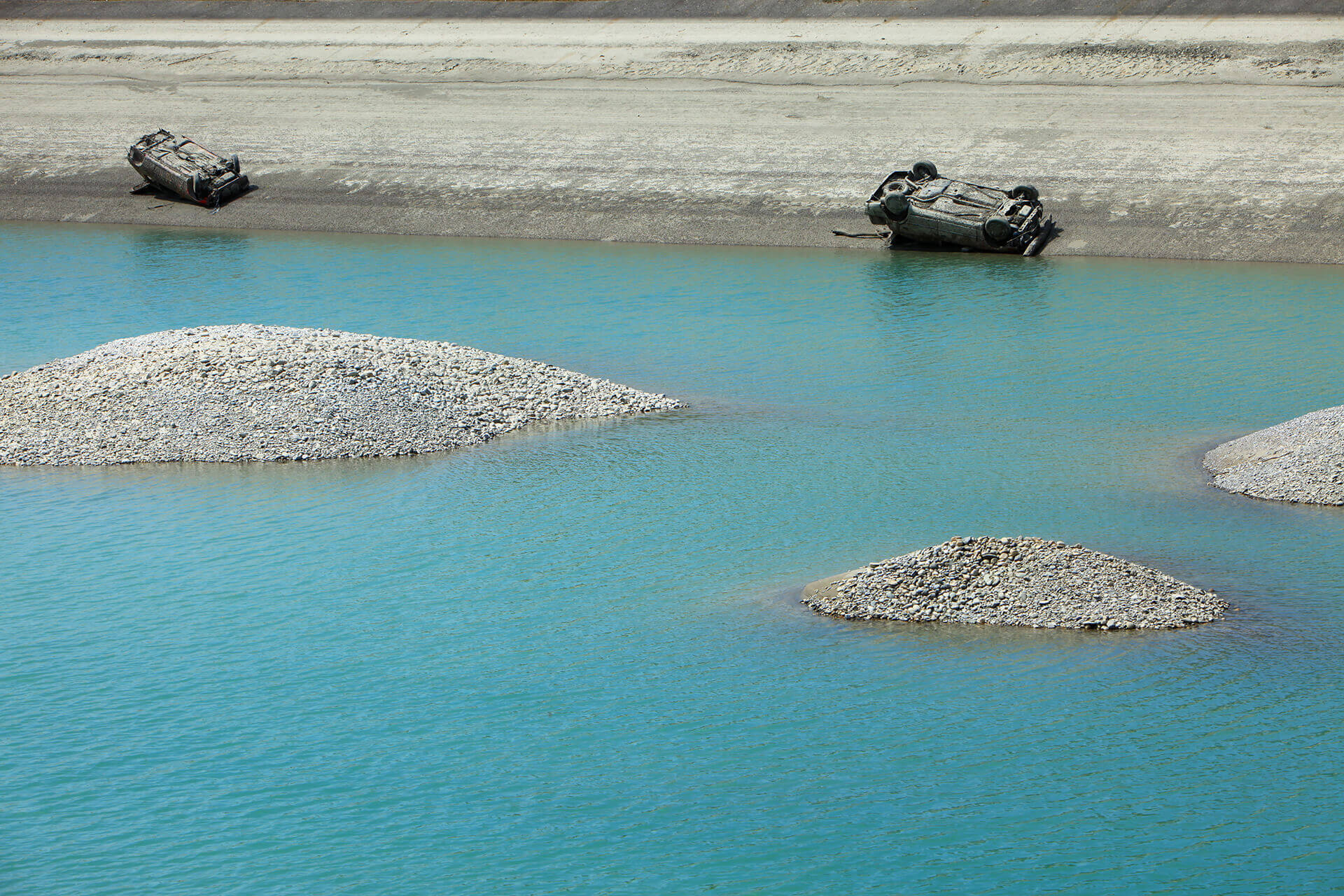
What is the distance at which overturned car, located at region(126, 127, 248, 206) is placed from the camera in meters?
40.1

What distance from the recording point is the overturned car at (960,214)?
33.1m

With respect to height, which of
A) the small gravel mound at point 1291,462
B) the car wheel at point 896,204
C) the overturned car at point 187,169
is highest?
the car wheel at point 896,204

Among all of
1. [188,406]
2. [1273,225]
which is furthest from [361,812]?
[1273,225]

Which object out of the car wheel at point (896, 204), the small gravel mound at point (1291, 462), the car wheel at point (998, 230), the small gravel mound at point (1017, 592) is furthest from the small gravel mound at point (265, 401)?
the car wheel at point (998, 230)

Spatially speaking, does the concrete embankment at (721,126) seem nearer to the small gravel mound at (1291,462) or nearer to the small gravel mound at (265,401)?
the small gravel mound at (1291,462)

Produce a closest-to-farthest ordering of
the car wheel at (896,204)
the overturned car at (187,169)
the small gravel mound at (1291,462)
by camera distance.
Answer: the small gravel mound at (1291,462)
the car wheel at (896,204)
the overturned car at (187,169)

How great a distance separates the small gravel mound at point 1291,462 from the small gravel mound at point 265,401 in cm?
870

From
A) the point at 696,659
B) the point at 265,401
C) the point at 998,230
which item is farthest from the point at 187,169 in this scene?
the point at 696,659

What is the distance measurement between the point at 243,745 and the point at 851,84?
110 ft

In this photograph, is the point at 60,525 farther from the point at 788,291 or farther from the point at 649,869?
the point at 788,291

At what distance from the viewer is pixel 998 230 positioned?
108ft

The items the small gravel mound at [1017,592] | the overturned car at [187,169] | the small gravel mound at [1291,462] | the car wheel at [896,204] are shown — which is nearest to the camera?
the small gravel mound at [1017,592]

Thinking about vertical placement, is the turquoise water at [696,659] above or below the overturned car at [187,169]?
below

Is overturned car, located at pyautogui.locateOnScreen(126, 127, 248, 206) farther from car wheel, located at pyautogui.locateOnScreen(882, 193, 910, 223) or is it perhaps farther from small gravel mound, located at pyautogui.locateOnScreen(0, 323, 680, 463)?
car wheel, located at pyautogui.locateOnScreen(882, 193, 910, 223)
